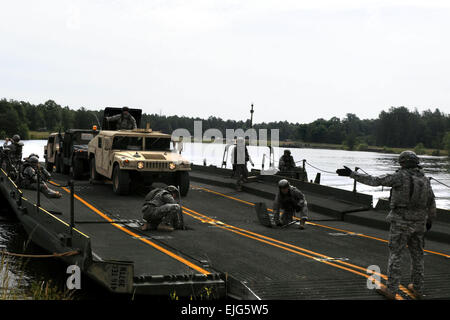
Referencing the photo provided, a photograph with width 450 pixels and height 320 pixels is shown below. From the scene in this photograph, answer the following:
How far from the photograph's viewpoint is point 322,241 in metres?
12.3

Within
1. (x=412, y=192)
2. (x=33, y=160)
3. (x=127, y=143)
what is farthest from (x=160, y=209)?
(x=127, y=143)

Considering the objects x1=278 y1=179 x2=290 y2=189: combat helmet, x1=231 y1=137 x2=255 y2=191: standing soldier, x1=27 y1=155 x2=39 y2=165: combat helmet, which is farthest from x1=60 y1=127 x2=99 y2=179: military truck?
x1=278 y1=179 x2=290 y2=189: combat helmet

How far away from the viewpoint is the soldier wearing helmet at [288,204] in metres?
13.8

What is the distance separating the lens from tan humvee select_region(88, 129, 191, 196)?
1777cm

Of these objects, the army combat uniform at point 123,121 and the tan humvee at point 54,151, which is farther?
the tan humvee at point 54,151

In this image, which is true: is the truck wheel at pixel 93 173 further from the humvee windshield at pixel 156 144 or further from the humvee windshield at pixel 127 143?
the humvee windshield at pixel 156 144

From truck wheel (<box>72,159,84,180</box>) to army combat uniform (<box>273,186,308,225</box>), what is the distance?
37.1 ft

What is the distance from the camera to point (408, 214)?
7.70 metres

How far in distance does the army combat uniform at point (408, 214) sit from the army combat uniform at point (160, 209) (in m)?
5.77

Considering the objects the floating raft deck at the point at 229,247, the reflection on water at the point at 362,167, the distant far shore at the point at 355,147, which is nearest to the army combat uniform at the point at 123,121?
the floating raft deck at the point at 229,247

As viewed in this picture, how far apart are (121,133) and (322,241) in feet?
31.4

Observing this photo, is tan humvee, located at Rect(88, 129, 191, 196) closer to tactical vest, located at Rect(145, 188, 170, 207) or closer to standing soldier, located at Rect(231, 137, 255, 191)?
standing soldier, located at Rect(231, 137, 255, 191)

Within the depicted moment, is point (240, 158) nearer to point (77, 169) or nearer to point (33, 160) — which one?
point (77, 169)
